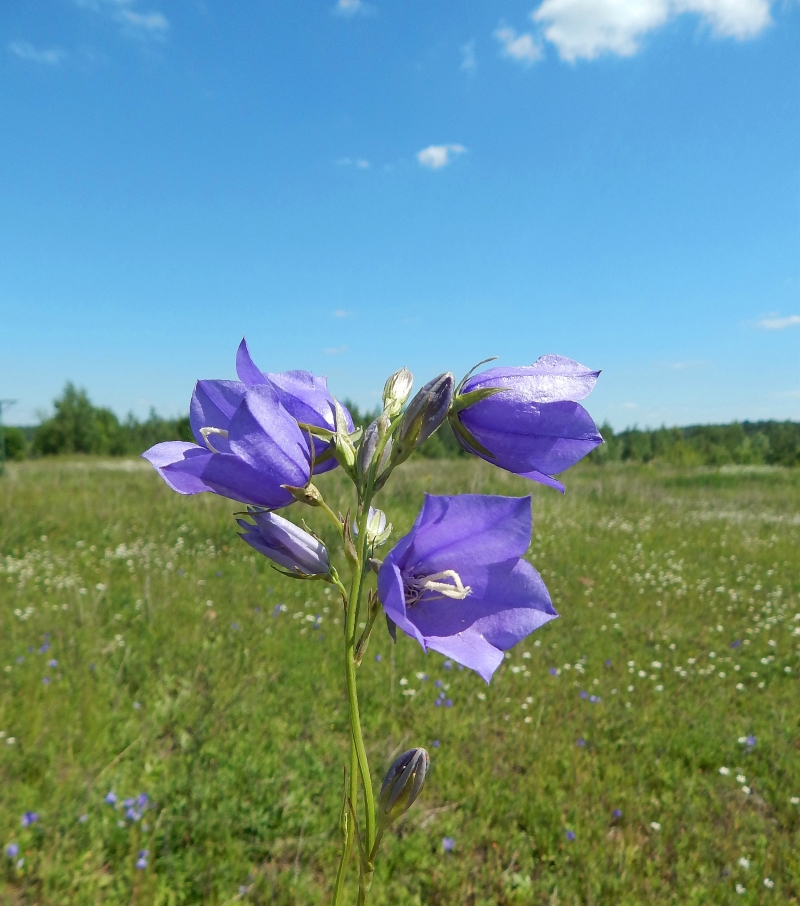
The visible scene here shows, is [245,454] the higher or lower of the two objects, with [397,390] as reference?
lower

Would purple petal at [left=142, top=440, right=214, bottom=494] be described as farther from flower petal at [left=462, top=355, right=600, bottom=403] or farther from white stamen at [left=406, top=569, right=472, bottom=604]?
flower petal at [left=462, top=355, right=600, bottom=403]

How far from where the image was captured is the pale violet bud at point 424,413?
1057mm

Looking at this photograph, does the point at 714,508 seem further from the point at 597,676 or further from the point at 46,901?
the point at 46,901

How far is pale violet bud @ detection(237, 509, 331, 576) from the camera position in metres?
1.09

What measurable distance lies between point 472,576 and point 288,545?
0.34 meters

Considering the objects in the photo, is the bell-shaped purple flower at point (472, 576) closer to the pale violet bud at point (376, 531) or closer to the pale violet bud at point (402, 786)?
the pale violet bud at point (376, 531)

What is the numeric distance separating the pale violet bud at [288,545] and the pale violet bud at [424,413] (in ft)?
0.73

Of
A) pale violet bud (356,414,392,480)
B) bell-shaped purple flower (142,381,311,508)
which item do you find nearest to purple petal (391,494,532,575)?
pale violet bud (356,414,392,480)

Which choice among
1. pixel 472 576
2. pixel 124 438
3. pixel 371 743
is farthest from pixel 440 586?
pixel 124 438

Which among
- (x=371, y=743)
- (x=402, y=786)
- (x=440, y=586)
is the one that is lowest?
(x=371, y=743)

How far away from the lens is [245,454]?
0.96 meters

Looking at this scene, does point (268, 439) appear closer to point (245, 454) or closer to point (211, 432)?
point (245, 454)

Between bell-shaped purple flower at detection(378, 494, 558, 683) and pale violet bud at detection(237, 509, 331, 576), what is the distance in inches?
6.7

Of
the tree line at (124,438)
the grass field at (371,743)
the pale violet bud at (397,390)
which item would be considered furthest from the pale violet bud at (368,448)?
the tree line at (124,438)
